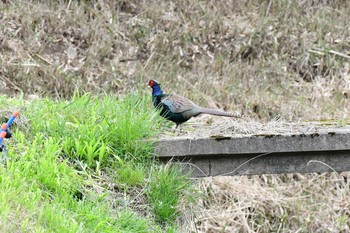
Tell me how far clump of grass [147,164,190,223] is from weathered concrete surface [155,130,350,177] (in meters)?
0.29

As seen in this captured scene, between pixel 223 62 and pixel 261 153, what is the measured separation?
223 inches

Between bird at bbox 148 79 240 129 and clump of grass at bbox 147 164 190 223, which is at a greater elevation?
bird at bbox 148 79 240 129

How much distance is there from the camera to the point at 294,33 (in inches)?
477

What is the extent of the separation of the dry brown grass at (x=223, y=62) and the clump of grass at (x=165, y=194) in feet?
10.6

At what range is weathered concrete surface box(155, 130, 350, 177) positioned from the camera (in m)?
5.80

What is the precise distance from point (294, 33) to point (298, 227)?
12.5ft

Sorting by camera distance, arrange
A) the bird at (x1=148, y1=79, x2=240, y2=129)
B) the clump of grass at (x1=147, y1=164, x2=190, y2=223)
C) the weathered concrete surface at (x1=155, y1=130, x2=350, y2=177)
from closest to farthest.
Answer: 1. the clump of grass at (x1=147, y1=164, x2=190, y2=223)
2. the weathered concrete surface at (x1=155, y1=130, x2=350, y2=177)
3. the bird at (x1=148, y1=79, x2=240, y2=129)

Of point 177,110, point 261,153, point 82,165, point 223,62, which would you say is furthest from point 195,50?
point 82,165

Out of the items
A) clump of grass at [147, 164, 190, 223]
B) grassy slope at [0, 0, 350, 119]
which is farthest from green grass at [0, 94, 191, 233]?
grassy slope at [0, 0, 350, 119]

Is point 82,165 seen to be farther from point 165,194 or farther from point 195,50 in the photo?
point 195,50

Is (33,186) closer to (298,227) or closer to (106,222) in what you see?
(106,222)

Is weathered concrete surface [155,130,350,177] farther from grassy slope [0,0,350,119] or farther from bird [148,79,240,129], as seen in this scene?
grassy slope [0,0,350,119]

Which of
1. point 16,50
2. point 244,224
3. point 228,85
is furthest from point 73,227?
point 16,50

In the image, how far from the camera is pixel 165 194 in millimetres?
5496
